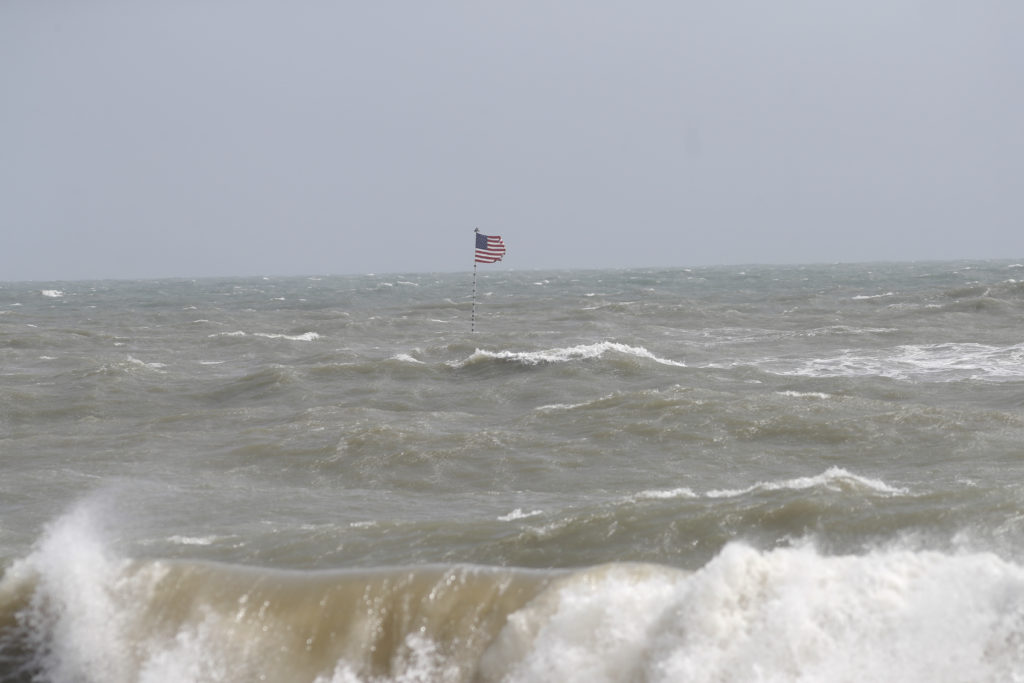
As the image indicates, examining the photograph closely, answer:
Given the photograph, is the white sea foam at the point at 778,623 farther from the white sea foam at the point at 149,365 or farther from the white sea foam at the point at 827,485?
the white sea foam at the point at 149,365

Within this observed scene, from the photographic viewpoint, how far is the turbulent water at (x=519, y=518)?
21.6 ft

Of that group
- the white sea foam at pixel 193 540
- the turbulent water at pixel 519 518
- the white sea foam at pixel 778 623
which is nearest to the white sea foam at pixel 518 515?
the turbulent water at pixel 519 518

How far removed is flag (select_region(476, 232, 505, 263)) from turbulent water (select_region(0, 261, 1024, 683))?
22.3 feet

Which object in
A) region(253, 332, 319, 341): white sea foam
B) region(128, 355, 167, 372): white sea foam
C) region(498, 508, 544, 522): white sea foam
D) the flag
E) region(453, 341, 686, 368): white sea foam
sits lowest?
region(253, 332, 319, 341): white sea foam

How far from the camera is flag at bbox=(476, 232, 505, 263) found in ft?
100

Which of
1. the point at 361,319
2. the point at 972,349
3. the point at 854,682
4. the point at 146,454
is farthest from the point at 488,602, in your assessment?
the point at 361,319

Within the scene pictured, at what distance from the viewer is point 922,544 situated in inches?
318

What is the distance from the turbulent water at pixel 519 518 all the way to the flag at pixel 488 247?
6803 millimetres

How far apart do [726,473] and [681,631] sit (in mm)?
5577

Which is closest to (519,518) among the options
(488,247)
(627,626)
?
(627,626)

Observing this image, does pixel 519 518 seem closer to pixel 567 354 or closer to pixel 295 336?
pixel 567 354

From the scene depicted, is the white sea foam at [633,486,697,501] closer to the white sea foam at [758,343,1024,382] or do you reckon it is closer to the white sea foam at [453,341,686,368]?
the white sea foam at [758,343,1024,382]

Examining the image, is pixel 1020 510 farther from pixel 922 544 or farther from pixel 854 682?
pixel 854 682

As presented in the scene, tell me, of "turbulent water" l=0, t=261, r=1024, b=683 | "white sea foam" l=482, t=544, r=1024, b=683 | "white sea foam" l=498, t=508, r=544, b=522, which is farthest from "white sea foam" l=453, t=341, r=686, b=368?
"white sea foam" l=482, t=544, r=1024, b=683
